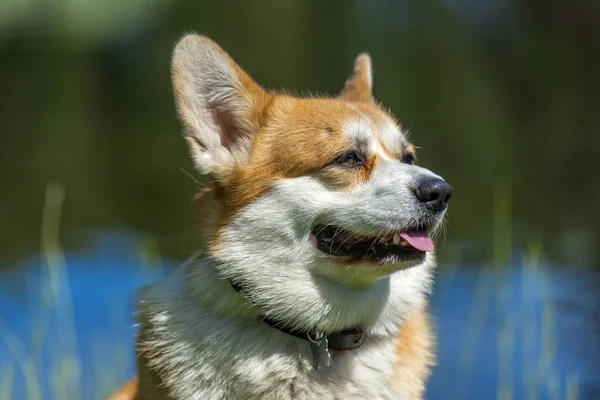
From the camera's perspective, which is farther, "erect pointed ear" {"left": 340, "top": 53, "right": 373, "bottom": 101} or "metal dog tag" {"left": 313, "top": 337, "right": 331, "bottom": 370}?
"erect pointed ear" {"left": 340, "top": 53, "right": 373, "bottom": 101}

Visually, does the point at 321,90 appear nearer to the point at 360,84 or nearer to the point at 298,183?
the point at 360,84

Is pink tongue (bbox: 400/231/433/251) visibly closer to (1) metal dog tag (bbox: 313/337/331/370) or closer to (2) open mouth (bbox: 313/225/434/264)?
(2) open mouth (bbox: 313/225/434/264)

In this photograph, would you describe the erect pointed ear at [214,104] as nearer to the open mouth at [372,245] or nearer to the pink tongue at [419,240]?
the open mouth at [372,245]

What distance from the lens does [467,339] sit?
5973 mm

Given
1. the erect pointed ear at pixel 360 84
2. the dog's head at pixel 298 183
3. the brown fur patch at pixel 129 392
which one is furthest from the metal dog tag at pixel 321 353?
the erect pointed ear at pixel 360 84

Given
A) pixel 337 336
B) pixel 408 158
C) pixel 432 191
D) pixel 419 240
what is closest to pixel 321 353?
pixel 337 336

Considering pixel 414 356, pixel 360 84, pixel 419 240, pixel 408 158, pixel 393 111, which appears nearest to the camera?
pixel 419 240

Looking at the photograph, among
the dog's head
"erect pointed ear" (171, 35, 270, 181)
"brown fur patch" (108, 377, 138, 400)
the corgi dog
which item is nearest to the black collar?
the corgi dog

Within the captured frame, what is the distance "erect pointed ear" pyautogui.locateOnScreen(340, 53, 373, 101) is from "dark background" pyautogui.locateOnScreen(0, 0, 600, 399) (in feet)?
4.27

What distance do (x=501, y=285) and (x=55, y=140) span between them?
1259cm

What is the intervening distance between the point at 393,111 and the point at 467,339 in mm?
7462

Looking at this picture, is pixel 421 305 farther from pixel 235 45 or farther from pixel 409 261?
pixel 235 45

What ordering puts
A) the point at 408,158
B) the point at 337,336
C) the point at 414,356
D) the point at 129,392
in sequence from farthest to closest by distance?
1. the point at 129,392
2. the point at 408,158
3. the point at 414,356
4. the point at 337,336

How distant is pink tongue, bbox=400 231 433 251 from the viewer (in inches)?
150
